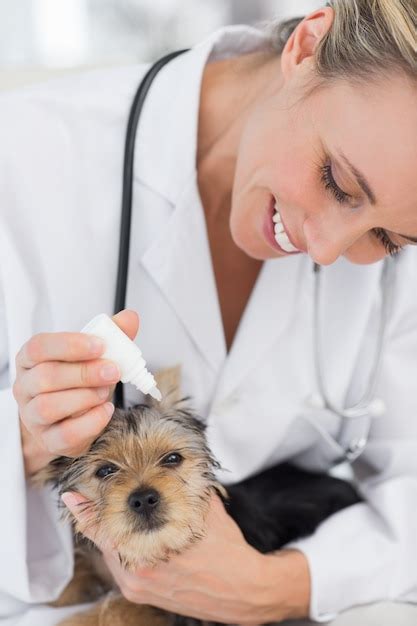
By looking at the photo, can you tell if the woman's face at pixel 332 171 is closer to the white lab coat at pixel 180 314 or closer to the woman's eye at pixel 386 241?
the woman's eye at pixel 386 241

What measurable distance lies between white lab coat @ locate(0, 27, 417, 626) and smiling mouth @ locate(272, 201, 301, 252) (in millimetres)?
199

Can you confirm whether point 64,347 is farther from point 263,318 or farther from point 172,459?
point 263,318

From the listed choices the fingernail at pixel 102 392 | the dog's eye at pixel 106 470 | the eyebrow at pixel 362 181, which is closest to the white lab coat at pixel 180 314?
the dog's eye at pixel 106 470

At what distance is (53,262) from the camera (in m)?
1.26

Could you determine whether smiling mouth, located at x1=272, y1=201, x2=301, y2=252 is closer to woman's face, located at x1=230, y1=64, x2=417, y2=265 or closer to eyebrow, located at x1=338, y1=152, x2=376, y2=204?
woman's face, located at x1=230, y1=64, x2=417, y2=265

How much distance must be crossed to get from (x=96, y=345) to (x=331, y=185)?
1.28 ft

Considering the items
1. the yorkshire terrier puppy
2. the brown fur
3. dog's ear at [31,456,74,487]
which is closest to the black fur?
the yorkshire terrier puppy

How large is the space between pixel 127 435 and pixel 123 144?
505mm

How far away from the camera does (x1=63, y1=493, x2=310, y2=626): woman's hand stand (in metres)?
1.19

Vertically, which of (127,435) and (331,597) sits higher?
(127,435)

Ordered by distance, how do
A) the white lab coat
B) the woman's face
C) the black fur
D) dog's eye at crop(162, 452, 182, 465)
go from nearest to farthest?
the woman's face
dog's eye at crop(162, 452, 182, 465)
the white lab coat
the black fur

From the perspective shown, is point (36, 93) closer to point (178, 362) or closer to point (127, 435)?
point (178, 362)

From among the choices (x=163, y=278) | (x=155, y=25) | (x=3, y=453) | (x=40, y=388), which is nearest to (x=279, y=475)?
(x=163, y=278)

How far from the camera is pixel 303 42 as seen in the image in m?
1.17
